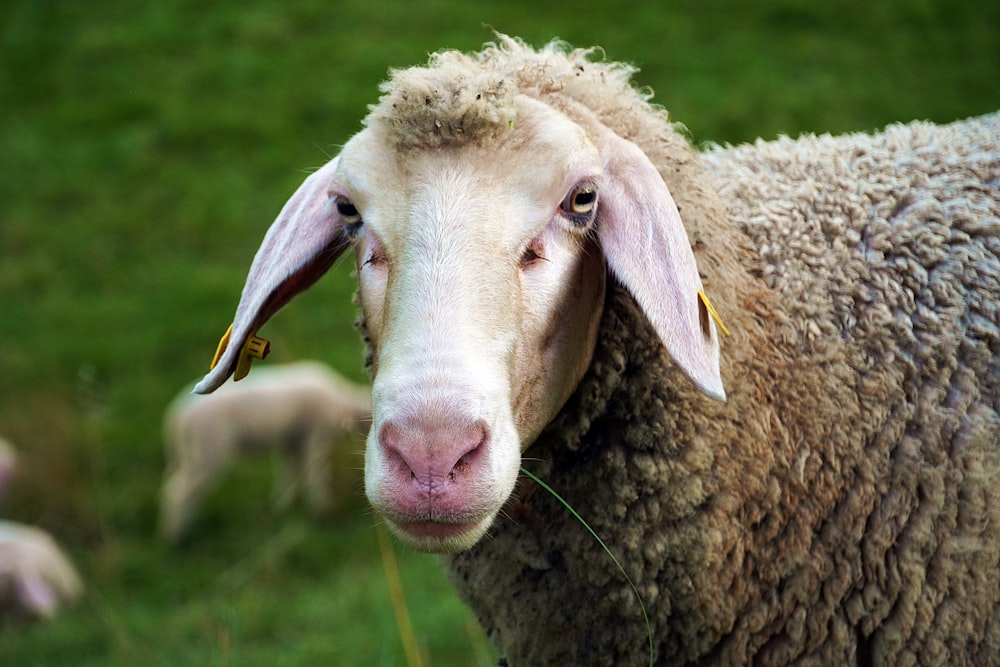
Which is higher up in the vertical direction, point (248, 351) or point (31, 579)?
point (248, 351)

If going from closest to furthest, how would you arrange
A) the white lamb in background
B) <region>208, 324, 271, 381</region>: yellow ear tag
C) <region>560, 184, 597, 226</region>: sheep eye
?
<region>560, 184, 597, 226</region>: sheep eye < <region>208, 324, 271, 381</region>: yellow ear tag < the white lamb in background

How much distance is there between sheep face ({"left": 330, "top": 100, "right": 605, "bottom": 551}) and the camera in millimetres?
1887

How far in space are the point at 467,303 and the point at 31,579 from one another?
6.01 meters

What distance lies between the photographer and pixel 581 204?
2215 millimetres

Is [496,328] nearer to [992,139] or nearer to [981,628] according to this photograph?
[981,628]

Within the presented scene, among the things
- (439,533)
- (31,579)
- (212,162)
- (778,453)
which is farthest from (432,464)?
(212,162)

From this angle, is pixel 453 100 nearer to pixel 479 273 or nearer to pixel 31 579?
pixel 479 273

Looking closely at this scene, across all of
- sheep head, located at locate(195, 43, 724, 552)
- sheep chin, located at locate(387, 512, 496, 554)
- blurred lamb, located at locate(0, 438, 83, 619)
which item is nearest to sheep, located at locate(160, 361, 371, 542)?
blurred lamb, located at locate(0, 438, 83, 619)

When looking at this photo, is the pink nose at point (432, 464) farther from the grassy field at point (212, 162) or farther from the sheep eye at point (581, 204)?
the grassy field at point (212, 162)

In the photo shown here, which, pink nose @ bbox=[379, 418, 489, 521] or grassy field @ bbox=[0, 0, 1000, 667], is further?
grassy field @ bbox=[0, 0, 1000, 667]

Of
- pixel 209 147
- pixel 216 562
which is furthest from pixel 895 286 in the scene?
pixel 209 147

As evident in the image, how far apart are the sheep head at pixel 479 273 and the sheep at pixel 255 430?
613 cm

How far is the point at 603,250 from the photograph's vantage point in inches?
86.9

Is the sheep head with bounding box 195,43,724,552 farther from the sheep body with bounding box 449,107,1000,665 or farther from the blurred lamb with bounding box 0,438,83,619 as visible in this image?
the blurred lamb with bounding box 0,438,83,619
